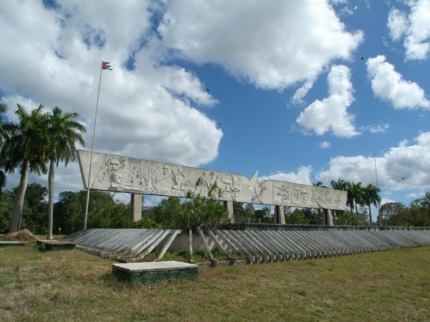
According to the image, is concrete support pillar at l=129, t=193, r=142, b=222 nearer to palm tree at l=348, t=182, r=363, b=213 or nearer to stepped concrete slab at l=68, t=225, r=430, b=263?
stepped concrete slab at l=68, t=225, r=430, b=263

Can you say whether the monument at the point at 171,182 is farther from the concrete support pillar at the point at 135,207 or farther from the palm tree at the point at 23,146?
the palm tree at the point at 23,146

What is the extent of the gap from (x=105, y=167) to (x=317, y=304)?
1648 cm

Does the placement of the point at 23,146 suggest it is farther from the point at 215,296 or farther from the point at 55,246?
the point at 215,296

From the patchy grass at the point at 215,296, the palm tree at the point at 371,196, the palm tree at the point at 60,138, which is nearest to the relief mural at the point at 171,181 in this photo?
the palm tree at the point at 60,138

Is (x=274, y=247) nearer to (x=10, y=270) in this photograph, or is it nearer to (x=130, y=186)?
(x=10, y=270)

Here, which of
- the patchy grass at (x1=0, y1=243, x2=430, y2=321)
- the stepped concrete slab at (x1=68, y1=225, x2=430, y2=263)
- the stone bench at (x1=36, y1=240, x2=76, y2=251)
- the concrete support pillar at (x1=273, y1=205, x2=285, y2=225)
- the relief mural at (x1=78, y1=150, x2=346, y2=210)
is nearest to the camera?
the patchy grass at (x1=0, y1=243, x2=430, y2=321)

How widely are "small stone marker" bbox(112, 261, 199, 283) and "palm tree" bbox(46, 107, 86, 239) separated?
1586 centimetres

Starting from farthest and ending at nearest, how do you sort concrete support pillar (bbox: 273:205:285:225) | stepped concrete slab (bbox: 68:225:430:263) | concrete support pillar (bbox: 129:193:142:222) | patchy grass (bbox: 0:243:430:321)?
concrete support pillar (bbox: 273:205:285:225) < concrete support pillar (bbox: 129:193:142:222) < stepped concrete slab (bbox: 68:225:430:263) < patchy grass (bbox: 0:243:430:321)

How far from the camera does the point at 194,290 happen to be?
5312 millimetres

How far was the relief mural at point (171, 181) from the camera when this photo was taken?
18.8m

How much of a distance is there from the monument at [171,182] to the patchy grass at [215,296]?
452 inches

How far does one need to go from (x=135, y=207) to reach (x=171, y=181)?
2975 mm

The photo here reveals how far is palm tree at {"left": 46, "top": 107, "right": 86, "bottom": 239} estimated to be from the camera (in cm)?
1958

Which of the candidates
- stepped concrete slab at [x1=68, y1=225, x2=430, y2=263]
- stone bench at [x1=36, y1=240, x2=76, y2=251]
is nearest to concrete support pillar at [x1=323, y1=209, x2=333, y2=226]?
stepped concrete slab at [x1=68, y1=225, x2=430, y2=263]
